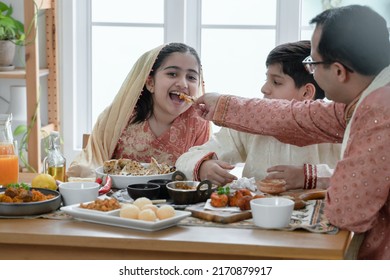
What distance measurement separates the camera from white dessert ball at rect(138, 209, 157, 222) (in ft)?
6.19

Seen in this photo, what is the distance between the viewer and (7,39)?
3809 mm

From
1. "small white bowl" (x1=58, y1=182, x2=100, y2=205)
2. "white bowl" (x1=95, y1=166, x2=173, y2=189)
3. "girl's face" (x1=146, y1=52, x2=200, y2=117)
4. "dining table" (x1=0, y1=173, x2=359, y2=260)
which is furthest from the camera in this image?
"girl's face" (x1=146, y1=52, x2=200, y2=117)

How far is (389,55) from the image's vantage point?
2.06m

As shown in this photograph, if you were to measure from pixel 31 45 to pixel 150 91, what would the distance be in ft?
3.06

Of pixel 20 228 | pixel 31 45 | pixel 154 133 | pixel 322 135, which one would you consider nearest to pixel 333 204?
pixel 322 135

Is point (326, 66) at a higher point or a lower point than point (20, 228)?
higher

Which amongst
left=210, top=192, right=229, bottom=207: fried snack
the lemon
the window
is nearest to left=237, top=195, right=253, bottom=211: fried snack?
left=210, top=192, right=229, bottom=207: fried snack

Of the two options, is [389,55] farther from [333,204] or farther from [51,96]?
[51,96]

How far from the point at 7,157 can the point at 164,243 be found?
818mm

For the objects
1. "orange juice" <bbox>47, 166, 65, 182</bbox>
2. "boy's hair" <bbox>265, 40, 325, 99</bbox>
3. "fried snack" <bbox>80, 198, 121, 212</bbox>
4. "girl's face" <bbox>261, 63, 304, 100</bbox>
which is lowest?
"orange juice" <bbox>47, 166, 65, 182</bbox>

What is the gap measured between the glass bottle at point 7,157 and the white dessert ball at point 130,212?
63cm

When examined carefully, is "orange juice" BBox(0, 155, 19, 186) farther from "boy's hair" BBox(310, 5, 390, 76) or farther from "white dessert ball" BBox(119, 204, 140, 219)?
"boy's hair" BBox(310, 5, 390, 76)

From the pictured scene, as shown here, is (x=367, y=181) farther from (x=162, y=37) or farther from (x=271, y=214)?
(x=162, y=37)

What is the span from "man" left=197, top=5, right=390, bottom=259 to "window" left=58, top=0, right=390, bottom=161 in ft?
4.73
